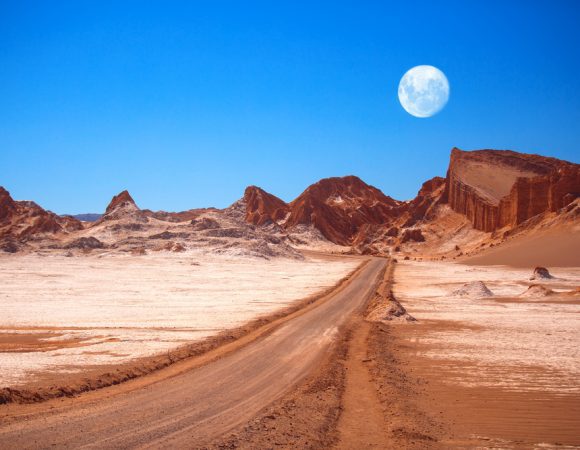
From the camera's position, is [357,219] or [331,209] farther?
[357,219]

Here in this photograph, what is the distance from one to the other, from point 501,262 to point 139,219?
78.9 m

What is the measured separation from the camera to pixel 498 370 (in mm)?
14289

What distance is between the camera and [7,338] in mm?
19469

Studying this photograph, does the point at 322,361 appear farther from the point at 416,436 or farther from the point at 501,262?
the point at 501,262

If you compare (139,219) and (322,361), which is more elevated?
(139,219)

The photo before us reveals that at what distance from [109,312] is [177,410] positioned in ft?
64.2

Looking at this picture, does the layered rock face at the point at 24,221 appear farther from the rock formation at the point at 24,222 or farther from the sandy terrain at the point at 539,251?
the sandy terrain at the point at 539,251

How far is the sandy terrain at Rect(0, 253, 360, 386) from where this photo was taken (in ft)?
53.3

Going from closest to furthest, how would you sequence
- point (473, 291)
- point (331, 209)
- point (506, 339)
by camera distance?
point (506, 339), point (473, 291), point (331, 209)

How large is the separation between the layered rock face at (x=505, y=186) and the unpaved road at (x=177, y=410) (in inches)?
3679

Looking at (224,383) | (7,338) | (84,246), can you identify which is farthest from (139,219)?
(224,383)

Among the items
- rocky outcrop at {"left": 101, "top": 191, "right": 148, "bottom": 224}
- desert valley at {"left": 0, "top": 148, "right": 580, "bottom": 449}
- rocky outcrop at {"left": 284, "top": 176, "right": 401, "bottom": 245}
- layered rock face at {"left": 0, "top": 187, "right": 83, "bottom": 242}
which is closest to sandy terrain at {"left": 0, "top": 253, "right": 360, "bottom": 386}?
desert valley at {"left": 0, "top": 148, "right": 580, "bottom": 449}

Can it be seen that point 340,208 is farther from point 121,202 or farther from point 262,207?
point 121,202

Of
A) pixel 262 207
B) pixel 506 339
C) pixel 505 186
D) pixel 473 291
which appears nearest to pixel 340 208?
pixel 262 207
